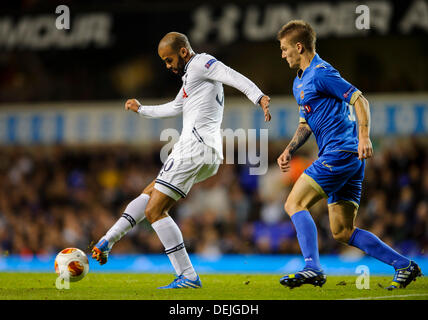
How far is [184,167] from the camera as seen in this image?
698 centimetres

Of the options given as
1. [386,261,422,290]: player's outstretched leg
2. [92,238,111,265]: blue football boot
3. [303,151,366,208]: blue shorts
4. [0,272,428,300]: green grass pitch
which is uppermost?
[303,151,366,208]: blue shorts

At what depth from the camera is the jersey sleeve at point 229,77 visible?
→ 682 cm

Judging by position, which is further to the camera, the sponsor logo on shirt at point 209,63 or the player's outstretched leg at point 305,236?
the sponsor logo on shirt at point 209,63

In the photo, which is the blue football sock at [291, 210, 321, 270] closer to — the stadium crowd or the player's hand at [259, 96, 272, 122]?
the player's hand at [259, 96, 272, 122]

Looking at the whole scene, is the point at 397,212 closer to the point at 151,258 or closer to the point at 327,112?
the point at 151,258

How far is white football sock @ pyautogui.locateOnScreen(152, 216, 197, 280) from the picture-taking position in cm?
687

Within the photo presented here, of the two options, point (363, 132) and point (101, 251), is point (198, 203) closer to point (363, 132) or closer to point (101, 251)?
point (101, 251)

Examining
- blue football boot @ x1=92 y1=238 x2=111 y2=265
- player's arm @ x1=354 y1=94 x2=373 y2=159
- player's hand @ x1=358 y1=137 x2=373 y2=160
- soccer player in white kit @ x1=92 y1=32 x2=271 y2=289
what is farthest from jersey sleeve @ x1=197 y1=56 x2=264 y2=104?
blue football boot @ x1=92 y1=238 x2=111 y2=265

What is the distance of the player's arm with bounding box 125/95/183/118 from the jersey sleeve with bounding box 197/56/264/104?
2.07 ft

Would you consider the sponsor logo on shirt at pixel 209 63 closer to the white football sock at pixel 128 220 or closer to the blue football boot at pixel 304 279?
the white football sock at pixel 128 220

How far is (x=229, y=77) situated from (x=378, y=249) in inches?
88.0

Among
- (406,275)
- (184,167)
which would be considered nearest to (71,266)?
(184,167)

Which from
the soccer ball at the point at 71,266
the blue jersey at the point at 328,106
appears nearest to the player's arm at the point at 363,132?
the blue jersey at the point at 328,106

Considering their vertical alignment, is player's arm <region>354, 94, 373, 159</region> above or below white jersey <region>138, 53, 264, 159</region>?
below
